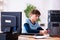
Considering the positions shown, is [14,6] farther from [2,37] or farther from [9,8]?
[2,37]

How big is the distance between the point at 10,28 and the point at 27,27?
589 mm

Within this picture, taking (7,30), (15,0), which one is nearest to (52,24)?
(7,30)

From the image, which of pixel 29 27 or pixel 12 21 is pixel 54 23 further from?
pixel 29 27

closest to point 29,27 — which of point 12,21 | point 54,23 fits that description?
point 12,21

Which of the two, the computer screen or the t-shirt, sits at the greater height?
the computer screen

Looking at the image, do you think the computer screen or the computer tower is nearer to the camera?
the computer tower

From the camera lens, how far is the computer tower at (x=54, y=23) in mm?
2340

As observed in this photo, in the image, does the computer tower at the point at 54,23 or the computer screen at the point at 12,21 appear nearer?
the computer tower at the point at 54,23

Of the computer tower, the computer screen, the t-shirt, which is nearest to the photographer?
the computer tower

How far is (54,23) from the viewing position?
7.79ft

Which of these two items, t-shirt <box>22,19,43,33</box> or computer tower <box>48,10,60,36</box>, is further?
t-shirt <box>22,19,43,33</box>

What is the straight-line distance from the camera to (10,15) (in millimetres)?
2557

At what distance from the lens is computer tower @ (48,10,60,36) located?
2.34 meters

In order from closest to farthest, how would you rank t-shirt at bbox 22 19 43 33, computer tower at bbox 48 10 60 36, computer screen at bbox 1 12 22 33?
computer tower at bbox 48 10 60 36
computer screen at bbox 1 12 22 33
t-shirt at bbox 22 19 43 33
